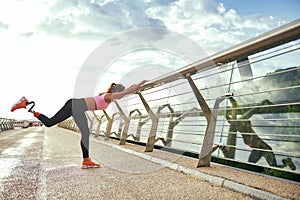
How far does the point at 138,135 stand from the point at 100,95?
97.0 inches

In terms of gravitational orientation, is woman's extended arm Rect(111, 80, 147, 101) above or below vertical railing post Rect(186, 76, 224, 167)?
above

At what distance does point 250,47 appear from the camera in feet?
8.89

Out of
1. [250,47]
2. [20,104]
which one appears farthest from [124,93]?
[20,104]

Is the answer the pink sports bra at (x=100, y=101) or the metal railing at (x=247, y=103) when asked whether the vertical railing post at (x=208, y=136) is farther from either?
the pink sports bra at (x=100, y=101)

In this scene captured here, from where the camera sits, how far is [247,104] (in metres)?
3.59

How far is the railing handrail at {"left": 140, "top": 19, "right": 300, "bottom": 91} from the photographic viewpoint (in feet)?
7.26

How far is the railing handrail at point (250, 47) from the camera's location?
7.26 ft

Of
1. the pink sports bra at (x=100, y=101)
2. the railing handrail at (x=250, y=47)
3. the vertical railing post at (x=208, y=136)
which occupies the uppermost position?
the railing handrail at (x=250, y=47)

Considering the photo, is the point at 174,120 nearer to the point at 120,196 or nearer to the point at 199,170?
the point at 199,170

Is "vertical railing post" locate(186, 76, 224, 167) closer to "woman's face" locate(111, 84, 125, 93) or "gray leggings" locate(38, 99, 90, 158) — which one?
"woman's face" locate(111, 84, 125, 93)

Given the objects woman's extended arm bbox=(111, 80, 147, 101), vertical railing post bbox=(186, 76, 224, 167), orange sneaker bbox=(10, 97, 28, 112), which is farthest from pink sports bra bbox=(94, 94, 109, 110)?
orange sneaker bbox=(10, 97, 28, 112)

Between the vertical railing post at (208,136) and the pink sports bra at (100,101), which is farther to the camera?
the pink sports bra at (100,101)

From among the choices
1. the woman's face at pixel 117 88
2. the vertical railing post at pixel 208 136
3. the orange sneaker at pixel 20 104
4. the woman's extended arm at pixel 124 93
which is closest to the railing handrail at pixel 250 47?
the vertical railing post at pixel 208 136

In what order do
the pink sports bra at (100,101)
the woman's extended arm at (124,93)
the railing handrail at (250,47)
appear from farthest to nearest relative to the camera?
the pink sports bra at (100,101) → the woman's extended arm at (124,93) → the railing handrail at (250,47)
